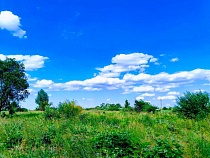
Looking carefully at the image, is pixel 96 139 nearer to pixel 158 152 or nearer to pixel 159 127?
pixel 158 152

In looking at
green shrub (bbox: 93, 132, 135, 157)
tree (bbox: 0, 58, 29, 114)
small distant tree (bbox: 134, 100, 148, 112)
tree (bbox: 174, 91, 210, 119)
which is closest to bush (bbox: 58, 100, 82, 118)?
tree (bbox: 174, 91, 210, 119)

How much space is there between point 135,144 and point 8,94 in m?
29.9

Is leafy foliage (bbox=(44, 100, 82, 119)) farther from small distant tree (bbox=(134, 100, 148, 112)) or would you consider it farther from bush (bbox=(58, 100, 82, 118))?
small distant tree (bbox=(134, 100, 148, 112))

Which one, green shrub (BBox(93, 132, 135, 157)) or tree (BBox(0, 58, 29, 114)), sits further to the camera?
tree (BBox(0, 58, 29, 114))

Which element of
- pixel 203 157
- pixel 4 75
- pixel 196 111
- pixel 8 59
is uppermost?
pixel 8 59

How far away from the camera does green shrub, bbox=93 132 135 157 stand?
19.3 feet

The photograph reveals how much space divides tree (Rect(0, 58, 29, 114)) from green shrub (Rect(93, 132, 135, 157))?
27.3 m

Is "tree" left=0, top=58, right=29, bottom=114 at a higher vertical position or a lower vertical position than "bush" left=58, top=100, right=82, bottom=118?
higher

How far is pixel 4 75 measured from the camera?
1241 inches

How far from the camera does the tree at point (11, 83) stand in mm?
31781

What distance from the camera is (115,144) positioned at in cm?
621

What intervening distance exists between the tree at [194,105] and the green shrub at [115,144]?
8583 millimetres

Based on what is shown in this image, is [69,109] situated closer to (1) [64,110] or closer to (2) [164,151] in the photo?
(1) [64,110]

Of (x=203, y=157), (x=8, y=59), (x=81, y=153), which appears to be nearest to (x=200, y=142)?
(x=203, y=157)
